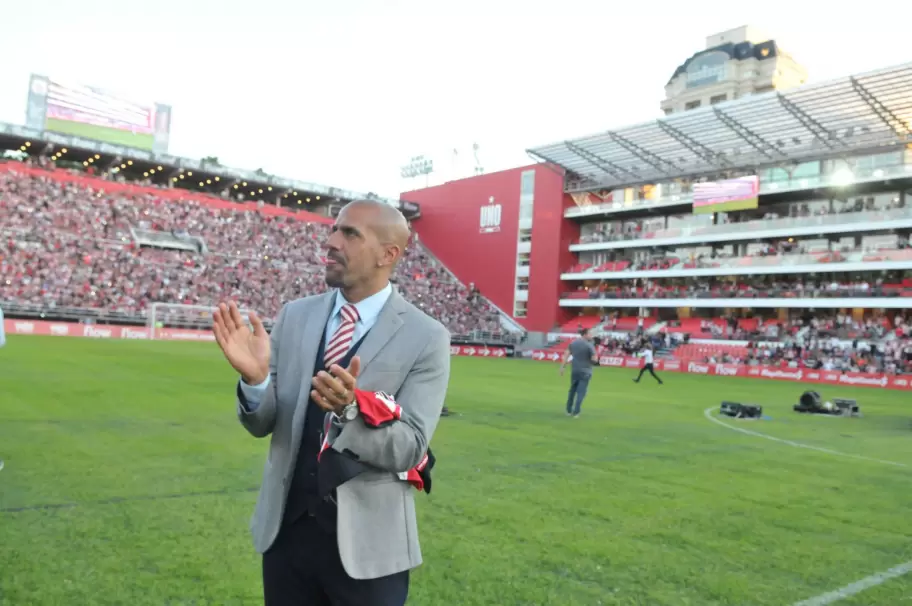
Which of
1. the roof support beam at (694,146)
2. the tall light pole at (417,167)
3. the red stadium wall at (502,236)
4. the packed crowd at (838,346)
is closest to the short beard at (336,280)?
the packed crowd at (838,346)

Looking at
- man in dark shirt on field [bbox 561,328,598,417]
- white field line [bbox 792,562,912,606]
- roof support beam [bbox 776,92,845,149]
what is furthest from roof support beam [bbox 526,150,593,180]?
white field line [bbox 792,562,912,606]

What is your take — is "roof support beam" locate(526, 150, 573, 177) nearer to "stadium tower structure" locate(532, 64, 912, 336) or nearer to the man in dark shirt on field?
"stadium tower structure" locate(532, 64, 912, 336)

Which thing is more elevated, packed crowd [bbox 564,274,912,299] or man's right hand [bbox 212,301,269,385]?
packed crowd [bbox 564,274,912,299]

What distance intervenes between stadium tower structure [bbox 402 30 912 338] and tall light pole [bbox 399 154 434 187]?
26.4 feet

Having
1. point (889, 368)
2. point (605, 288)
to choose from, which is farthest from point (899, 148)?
point (605, 288)

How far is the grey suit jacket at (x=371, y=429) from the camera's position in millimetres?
2369

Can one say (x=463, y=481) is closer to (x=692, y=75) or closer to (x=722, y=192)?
(x=722, y=192)

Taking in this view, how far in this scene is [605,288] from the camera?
55.0 m

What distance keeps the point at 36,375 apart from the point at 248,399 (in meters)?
16.1

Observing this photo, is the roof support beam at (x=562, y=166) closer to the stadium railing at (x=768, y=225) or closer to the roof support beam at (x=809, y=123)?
the stadium railing at (x=768, y=225)

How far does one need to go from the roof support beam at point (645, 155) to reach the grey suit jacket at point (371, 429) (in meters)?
49.0

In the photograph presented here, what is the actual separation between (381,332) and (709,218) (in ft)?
168

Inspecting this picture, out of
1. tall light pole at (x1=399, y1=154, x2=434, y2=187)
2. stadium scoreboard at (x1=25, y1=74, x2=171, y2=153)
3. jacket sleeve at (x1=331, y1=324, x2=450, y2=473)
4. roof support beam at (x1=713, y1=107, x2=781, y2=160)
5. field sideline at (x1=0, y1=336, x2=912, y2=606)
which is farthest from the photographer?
tall light pole at (x1=399, y1=154, x2=434, y2=187)

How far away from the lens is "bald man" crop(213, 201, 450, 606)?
2.35m
